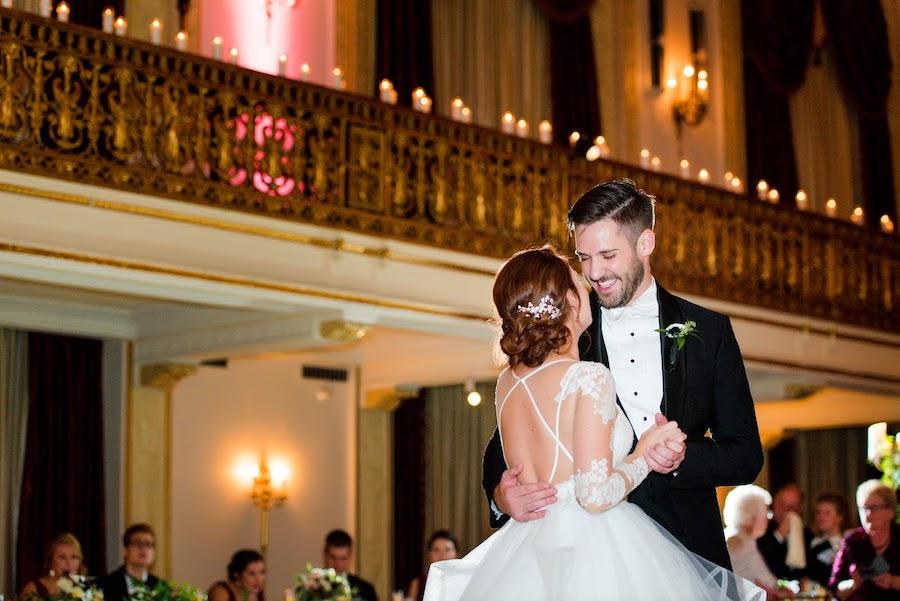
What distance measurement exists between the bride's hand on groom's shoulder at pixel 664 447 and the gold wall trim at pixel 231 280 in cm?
505

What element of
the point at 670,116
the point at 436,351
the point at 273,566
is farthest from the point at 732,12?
the point at 273,566

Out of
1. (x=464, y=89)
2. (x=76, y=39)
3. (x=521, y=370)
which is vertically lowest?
(x=521, y=370)

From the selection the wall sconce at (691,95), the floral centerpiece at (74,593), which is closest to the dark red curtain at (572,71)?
the wall sconce at (691,95)

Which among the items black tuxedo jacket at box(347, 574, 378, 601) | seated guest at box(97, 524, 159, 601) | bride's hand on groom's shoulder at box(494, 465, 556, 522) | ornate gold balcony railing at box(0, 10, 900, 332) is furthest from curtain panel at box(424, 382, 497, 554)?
bride's hand on groom's shoulder at box(494, 465, 556, 522)

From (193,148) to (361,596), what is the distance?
363 centimetres

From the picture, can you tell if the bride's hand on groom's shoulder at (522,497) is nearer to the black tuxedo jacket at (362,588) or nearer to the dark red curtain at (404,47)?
the black tuxedo jacket at (362,588)

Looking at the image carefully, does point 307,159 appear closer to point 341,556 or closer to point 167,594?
point 167,594

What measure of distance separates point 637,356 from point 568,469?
349 mm

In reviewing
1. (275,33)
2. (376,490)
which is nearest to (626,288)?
(275,33)

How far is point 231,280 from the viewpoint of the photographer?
333 inches

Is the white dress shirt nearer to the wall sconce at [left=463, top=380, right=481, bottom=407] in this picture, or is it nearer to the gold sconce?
the wall sconce at [left=463, top=380, right=481, bottom=407]

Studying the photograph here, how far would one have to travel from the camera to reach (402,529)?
14070 mm

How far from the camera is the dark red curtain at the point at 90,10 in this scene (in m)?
9.94

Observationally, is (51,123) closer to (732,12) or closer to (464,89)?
(464,89)
